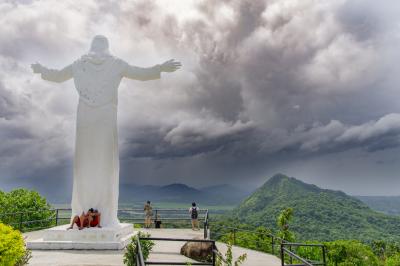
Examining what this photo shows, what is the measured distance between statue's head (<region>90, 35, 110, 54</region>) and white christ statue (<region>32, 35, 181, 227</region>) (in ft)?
0.52

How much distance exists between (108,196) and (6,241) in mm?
4744

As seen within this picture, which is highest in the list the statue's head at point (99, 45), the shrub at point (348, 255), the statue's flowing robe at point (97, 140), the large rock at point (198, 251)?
the statue's head at point (99, 45)

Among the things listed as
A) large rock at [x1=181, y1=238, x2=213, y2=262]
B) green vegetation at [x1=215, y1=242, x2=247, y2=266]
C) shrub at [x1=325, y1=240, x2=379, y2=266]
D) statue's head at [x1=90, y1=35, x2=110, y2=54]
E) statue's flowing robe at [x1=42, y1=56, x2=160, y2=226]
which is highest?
statue's head at [x1=90, y1=35, x2=110, y2=54]

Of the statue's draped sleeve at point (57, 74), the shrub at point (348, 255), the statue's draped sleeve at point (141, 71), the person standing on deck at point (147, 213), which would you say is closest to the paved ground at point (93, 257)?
the person standing on deck at point (147, 213)

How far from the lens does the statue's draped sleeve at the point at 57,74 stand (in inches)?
468

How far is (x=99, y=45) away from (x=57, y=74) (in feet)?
5.63

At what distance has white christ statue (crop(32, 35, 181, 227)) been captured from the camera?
36.2 feet

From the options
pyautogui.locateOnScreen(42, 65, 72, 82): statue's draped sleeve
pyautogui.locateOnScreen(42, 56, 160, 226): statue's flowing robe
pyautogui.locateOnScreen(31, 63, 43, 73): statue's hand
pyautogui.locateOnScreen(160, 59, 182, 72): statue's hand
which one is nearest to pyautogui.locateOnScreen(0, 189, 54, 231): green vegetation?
pyautogui.locateOnScreen(31, 63, 43, 73): statue's hand

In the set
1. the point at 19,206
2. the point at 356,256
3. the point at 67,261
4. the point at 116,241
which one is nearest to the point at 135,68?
the point at 116,241

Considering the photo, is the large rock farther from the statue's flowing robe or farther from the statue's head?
the statue's head

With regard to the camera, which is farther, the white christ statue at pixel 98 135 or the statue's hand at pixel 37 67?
the statue's hand at pixel 37 67

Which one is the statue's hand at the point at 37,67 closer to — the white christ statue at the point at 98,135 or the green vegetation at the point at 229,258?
the white christ statue at the point at 98,135

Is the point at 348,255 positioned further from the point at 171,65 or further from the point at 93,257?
the point at 93,257

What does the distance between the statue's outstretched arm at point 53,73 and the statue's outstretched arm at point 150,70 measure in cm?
188
